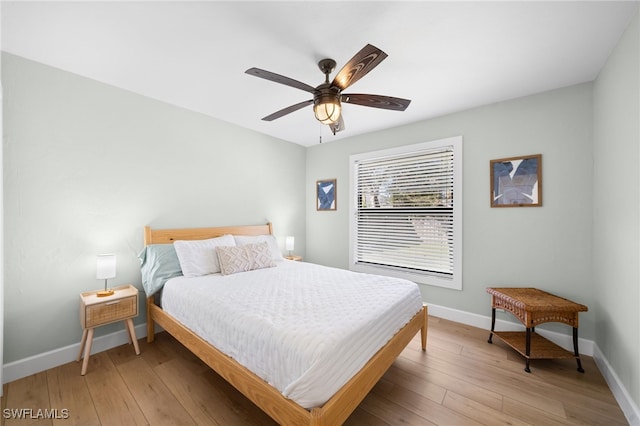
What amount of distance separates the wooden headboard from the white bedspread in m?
0.61

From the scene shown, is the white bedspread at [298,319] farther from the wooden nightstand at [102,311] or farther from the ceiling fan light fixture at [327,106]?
the ceiling fan light fixture at [327,106]

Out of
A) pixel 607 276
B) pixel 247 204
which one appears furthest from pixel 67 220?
pixel 607 276

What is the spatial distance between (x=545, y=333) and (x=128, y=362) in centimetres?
409

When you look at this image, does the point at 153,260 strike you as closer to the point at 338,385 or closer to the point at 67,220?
the point at 67,220

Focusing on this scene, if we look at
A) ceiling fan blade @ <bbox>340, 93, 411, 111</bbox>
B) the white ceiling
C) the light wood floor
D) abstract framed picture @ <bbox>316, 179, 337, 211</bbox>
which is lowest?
the light wood floor

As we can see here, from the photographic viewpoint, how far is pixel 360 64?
62.2 inches

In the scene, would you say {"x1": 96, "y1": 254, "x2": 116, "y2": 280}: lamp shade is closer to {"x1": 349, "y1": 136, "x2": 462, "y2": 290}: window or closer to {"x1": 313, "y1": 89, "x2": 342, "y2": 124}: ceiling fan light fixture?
{"x1": 313, "y1": 89, "x2": 342, "y2": 124}: ceiling fan light fixture

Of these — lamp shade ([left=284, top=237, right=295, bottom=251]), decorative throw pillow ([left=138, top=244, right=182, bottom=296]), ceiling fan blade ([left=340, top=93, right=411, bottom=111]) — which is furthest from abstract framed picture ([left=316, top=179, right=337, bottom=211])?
decorative throw pillow ([left=138, top=244, right=182, bottom=296])

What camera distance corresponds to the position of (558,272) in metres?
2.50

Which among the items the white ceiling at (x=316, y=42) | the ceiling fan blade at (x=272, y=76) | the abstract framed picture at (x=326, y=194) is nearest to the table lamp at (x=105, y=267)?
the white ceiling at (x=316, y=42)

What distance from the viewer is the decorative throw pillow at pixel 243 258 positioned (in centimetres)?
273

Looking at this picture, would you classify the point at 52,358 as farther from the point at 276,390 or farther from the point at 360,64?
the point at 360,64

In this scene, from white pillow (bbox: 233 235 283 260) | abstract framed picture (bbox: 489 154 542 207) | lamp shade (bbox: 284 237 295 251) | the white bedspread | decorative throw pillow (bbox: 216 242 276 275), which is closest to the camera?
the white bedspread

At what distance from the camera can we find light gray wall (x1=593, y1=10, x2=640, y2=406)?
1621 mm
